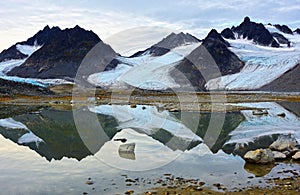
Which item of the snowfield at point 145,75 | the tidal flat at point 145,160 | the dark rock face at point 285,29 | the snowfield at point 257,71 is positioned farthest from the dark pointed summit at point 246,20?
the tidal flat at point 145,160

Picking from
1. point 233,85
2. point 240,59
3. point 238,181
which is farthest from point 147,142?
point 240,59

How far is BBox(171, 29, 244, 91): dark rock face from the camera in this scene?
12144 centimetres

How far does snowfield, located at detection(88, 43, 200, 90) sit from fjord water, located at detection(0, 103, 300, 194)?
86127 millimetres

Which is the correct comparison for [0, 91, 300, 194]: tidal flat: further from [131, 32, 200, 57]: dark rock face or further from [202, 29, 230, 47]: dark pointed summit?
[131, 32, 200, 57]: dark rock face

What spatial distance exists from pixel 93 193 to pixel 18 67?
166 metres

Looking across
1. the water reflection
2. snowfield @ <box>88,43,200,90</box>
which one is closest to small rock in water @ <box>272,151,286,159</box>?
the water reflection

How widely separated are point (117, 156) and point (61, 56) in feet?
472

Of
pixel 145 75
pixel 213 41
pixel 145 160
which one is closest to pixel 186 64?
pixel 213 41

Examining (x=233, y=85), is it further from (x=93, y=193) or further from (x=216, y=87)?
(x=93, y=193)

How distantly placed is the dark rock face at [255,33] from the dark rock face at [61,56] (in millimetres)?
71902

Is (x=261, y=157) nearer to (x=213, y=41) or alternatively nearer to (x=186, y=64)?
(x=186, y=64)

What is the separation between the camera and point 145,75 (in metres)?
125

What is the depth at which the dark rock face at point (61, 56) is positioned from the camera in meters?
146

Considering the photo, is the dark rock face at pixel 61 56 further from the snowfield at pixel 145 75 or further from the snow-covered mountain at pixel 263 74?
the snow-covered mountain at pixel 263 74
